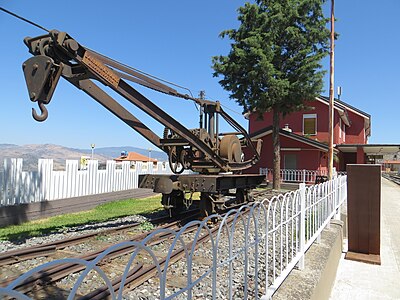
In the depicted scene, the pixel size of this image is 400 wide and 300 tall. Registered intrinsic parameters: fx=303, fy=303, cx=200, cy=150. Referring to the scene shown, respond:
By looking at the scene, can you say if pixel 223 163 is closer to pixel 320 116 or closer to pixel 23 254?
pixel 23 254

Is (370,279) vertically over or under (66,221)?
under

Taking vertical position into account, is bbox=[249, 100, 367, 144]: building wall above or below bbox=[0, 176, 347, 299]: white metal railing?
above

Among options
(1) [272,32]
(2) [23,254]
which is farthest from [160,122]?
(1) [272,32]

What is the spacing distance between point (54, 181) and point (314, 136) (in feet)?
75.9

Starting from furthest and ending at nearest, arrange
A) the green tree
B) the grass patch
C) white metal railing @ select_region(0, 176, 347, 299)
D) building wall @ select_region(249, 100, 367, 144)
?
building wall @ select_region(249, 100, 367, 144) < the green tree < the grass patch < white metal railing @ select_region(0, 176, 347, 299)

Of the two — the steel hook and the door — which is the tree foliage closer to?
the door

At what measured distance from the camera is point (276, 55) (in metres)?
19.1

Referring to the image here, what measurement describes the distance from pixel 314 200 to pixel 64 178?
924cm

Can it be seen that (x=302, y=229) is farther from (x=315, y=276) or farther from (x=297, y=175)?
(x=297, y=175)

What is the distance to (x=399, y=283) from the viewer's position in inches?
217

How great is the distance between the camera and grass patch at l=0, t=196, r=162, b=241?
755cm

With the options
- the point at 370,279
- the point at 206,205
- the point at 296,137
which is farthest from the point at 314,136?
the point at 370,279

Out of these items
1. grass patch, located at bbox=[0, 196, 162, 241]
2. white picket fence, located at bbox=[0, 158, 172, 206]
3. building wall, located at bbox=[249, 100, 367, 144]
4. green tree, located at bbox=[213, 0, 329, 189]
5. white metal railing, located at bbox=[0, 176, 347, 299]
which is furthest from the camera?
building wall, located at bbox=[249, 100, 367, 144]

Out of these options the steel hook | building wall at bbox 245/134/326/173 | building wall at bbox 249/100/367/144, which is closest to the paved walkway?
the steel hook
